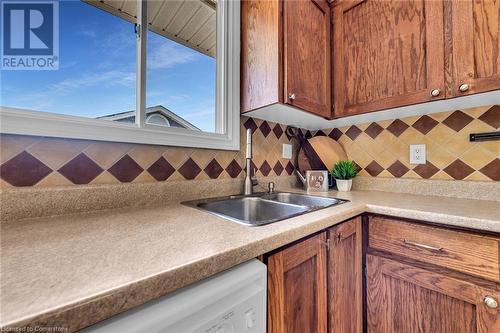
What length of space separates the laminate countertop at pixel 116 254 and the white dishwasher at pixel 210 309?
0.09 feet

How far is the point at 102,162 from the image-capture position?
84cm

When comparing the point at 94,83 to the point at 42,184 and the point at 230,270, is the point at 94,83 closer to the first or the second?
the point at 42,184

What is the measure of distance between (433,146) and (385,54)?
609 mm

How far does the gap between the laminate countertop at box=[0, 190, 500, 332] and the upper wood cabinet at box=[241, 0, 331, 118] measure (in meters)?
0.69

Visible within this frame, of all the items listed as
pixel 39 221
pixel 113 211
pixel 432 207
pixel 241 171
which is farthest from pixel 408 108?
pixel 39 221

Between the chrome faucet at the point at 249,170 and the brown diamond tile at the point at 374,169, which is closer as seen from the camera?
the chrome faucet at the point at 249,170

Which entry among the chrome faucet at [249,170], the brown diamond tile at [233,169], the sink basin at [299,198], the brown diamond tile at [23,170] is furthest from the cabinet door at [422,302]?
the brown diamond tile at [23,170]

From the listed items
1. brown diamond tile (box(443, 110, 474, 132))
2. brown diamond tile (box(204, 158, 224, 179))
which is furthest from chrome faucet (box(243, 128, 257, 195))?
brown diamond tile (box(443, 110, 474, 132))

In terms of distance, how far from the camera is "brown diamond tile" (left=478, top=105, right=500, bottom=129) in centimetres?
108

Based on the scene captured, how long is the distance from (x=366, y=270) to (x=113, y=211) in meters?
1.10

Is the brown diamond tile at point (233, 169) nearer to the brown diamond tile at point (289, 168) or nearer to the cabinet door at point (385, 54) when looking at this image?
the brown diamond tile at point (289, 168)

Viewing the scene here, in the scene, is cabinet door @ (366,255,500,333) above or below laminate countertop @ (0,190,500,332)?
below

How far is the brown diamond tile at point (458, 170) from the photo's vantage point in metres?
1.16

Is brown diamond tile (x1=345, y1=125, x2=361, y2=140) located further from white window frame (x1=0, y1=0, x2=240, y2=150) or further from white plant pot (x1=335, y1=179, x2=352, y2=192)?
white window frame (x1=0, y1=0, x2=240, y2=150)
